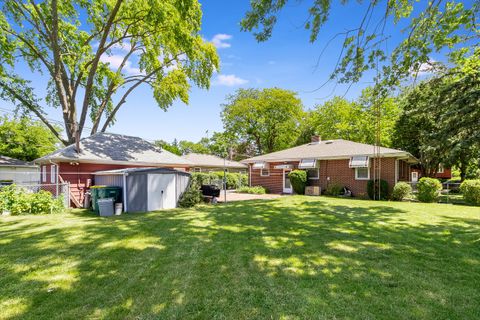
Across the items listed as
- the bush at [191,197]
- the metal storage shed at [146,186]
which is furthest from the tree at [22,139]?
the bush at [191,197]

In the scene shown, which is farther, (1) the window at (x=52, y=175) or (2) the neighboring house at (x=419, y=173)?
(2) the neighboring house at (x=419, y=173)

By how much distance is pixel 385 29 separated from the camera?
511 centimetres

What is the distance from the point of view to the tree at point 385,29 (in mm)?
4887

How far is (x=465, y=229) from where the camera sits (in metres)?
6.89

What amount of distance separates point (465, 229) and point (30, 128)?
4045cm

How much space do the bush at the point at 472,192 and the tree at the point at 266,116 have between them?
24772 mm

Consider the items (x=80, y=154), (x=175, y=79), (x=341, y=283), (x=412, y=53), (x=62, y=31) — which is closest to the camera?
(x=341, y=283)

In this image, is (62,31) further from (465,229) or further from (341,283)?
(465,229)

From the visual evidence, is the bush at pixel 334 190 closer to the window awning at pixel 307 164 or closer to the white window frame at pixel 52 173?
the window awning at pixel 307 164

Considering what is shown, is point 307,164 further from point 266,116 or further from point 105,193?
point 266,116

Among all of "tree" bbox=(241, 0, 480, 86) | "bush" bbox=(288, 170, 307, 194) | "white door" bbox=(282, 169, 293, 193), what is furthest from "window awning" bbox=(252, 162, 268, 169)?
"tree" bbox=(241, 0, 480, 86)

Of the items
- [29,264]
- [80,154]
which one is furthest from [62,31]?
[29,264]

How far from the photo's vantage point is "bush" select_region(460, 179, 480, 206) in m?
12.1

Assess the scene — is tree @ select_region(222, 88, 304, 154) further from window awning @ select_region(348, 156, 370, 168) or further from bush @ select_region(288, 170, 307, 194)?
window awning @ select_region(348, 156, 370, 168)
